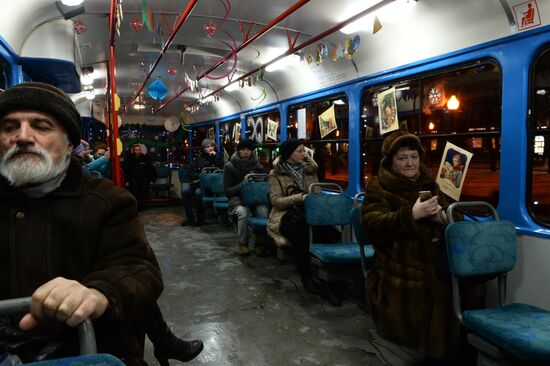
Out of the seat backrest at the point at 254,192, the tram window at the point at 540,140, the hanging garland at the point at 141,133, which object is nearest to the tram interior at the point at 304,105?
the tram window at the point at 540,140

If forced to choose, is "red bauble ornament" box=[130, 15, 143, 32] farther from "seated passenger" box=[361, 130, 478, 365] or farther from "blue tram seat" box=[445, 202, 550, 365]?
"blue tram seat" box=[445, 202, 550, 365]

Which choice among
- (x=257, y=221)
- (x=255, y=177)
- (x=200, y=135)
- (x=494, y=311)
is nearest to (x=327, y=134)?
(x=255, y=177)

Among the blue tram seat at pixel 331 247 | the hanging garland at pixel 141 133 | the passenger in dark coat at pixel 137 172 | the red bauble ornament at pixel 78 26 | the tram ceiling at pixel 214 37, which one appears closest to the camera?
the blue tram seat at pixel 331 247

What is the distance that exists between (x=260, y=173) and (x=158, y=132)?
41.5 ft

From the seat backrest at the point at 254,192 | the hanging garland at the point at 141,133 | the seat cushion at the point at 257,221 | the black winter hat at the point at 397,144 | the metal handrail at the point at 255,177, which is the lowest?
the seat cushion at the point at 257,221

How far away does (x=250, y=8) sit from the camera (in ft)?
15.4

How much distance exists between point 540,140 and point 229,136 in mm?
9028

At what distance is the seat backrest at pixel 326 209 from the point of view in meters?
3.94

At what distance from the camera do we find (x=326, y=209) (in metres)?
4.00

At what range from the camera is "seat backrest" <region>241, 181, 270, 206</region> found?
554 cm

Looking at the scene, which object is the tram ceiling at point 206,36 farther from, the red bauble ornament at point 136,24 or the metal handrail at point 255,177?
the metal handrail at point 255,177

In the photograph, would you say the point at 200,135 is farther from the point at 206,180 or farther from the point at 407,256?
the point at 407,256

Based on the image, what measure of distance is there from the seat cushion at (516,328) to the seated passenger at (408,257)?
0.24m

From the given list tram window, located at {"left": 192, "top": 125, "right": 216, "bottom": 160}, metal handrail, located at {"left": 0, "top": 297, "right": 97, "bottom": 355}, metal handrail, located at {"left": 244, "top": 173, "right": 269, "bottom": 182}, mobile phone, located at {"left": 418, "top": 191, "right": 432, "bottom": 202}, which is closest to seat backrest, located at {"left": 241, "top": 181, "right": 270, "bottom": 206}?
metal handrail, located at {"left": 244, "top": 173, "right": 269, "bottom": 182}
